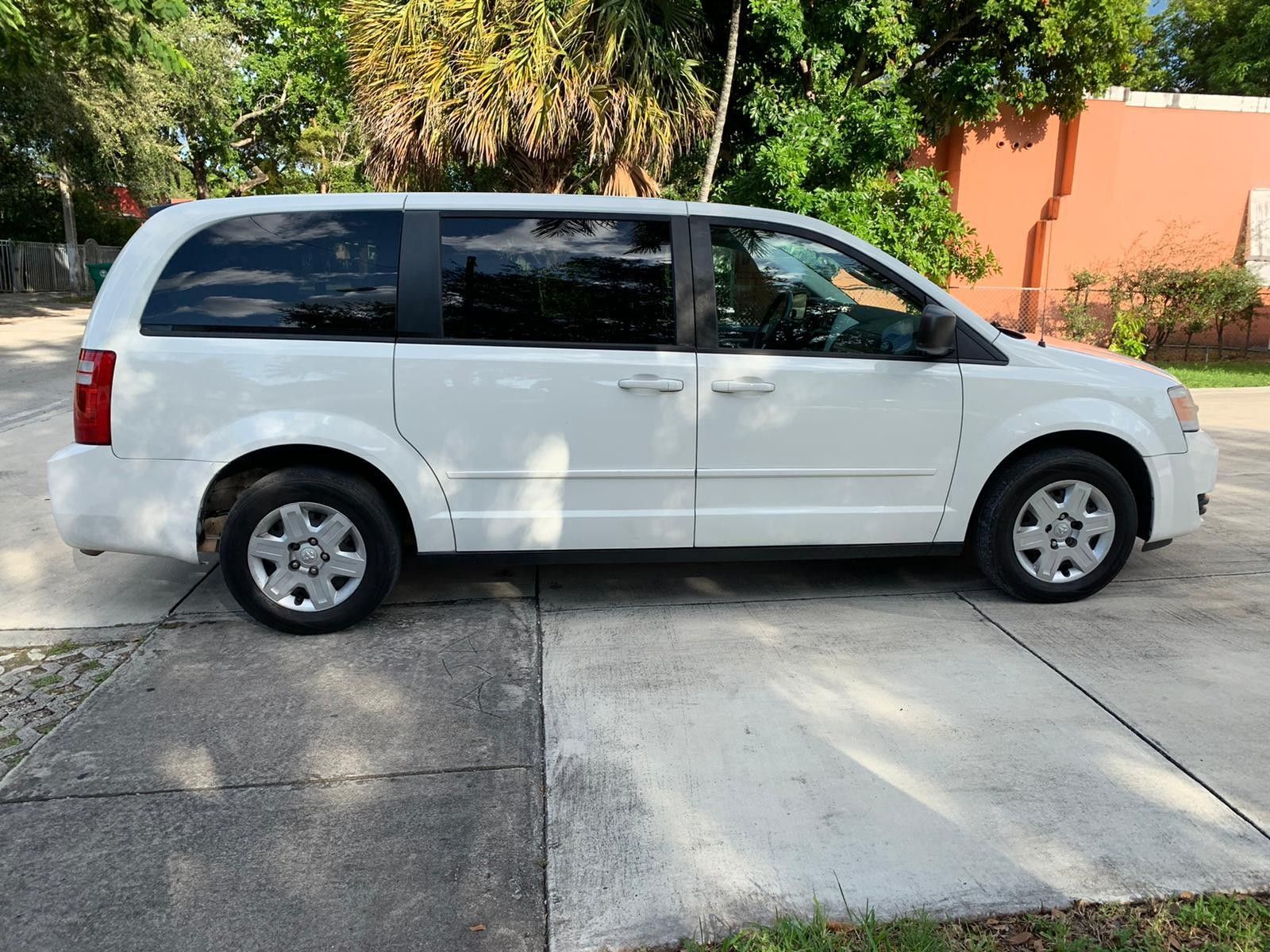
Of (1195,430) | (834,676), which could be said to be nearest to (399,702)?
(834,676)

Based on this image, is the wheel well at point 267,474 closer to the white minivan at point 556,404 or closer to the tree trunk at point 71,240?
the white minivan at point 556,404

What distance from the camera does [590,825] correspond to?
9.20ft

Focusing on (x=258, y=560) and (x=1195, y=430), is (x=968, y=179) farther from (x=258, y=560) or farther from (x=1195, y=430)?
(x=258, y=560)

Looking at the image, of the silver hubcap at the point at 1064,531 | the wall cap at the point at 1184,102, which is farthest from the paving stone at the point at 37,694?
the wall cap at the point at 1184,102

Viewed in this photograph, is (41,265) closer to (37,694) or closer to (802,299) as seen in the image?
(37,694)

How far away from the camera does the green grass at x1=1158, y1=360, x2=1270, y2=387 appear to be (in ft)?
42.1

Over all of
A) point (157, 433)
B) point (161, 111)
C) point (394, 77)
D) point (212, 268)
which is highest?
point (161, 111)

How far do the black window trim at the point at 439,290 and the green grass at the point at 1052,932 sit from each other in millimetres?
2483

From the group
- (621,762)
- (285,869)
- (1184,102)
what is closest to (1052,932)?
(621,762)

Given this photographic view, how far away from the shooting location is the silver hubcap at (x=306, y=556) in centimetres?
404

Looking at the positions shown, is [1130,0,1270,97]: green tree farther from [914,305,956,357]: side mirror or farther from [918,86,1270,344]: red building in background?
[914,305,956,357]: side mirror

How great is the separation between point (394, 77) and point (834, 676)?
9.02 metres

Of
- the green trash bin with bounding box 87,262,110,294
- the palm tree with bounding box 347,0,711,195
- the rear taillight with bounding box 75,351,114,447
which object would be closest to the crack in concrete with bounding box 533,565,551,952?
the rear taillight with bounding box 75,351,114,447

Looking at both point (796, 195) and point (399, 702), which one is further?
point (796, 195)
